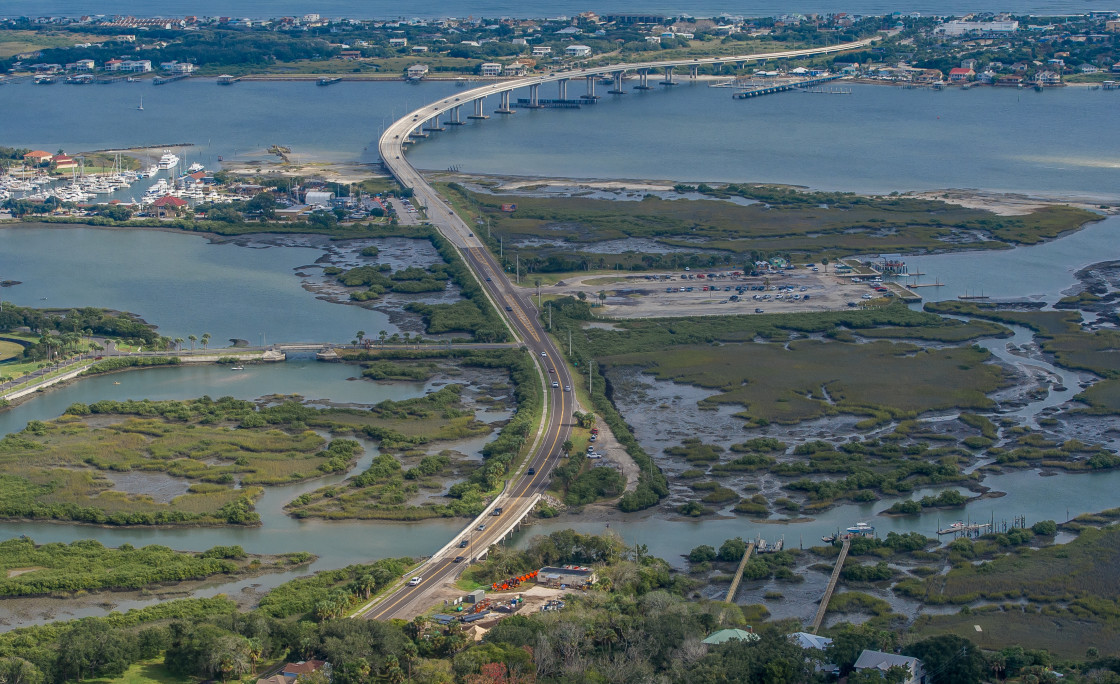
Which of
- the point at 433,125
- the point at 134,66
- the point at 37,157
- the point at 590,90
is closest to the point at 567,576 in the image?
the point at 37,157

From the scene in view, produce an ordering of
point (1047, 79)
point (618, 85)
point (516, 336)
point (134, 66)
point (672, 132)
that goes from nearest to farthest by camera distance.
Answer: point (516, 336) → point (672, 132) → point (1047, 79) → point (618, 85) → point (134, 66)

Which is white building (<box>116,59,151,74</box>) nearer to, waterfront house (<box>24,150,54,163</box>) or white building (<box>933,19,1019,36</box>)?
waterfront house (<box>24,150,54,163</box>)

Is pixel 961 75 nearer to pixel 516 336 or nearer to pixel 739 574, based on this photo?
pixel 516 336

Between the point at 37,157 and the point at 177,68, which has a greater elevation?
the point at 177,68

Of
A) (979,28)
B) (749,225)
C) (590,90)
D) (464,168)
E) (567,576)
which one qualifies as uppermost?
(979,28)

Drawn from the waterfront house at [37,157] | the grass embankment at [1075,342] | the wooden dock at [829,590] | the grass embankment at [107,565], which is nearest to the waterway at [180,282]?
the waterfront house at [37,157]

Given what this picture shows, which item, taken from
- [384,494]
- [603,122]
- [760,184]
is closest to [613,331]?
[384,494]

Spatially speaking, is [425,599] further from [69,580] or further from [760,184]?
[760,184]
